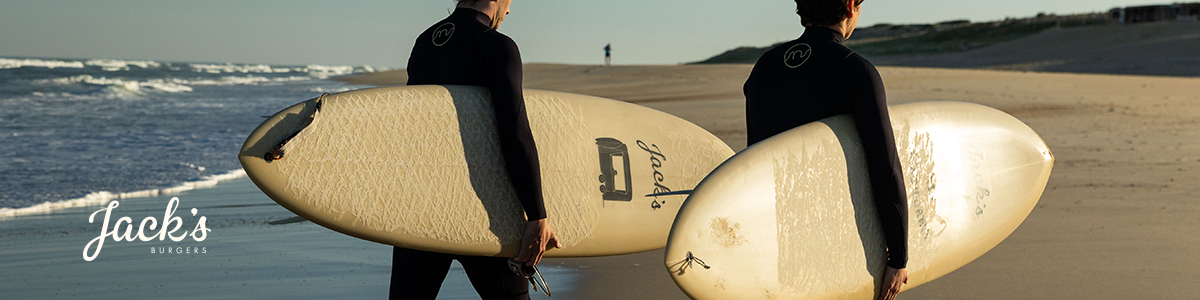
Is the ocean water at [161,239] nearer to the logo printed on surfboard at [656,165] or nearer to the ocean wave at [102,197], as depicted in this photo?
the ocean wave at [102,197]

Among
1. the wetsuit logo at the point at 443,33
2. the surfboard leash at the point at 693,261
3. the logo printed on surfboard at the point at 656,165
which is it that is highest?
the wetsuit logo at the point at 443,33

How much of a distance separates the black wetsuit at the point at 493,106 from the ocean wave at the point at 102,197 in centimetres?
408

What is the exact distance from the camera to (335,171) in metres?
2.05

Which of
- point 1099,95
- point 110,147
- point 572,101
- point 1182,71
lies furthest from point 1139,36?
point 572,101

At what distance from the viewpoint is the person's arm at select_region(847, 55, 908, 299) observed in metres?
1.70

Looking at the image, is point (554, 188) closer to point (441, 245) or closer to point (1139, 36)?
point (441, 245)

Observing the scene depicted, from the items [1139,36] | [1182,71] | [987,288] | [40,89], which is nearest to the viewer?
[987,288]

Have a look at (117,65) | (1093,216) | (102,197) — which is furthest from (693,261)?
(117,65)

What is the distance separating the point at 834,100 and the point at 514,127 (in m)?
0.64

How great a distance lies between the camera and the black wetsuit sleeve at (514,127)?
1829 millimetres

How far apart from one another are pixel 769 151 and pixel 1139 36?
1149 inches

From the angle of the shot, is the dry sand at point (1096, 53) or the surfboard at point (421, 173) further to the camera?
the dry sand at point (1096, 53)

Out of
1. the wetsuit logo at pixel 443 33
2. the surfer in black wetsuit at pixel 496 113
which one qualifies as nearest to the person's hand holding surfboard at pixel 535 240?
the surfer in black wetsuit at pixel 496 113

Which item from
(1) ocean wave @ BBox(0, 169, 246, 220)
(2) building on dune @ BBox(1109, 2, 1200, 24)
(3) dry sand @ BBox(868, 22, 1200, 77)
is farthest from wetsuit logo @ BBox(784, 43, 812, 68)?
(2) building on dune @ BBox(1109, 2, 1200, 24)
